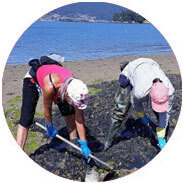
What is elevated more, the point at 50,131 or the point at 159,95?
the point at 159,95

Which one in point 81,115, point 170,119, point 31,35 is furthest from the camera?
point 170,119

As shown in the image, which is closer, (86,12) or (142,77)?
(142,77)

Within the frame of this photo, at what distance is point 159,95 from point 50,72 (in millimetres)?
870

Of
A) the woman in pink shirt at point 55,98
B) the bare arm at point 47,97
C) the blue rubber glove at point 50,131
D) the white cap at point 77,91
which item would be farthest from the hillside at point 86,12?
the blue rubber glove at point 50,131

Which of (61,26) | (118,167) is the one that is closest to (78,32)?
(61,26)

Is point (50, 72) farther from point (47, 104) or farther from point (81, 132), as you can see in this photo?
point (81, 132)

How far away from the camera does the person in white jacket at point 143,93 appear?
2.24 meters

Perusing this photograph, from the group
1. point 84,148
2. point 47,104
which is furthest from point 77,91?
point 84,148

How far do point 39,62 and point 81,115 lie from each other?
582 millimetres

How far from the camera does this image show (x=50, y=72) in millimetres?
2264

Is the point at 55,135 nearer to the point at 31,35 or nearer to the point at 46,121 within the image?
the point at 46,121

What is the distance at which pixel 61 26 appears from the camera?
269 cm

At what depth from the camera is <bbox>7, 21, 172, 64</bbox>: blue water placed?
2.60 metres

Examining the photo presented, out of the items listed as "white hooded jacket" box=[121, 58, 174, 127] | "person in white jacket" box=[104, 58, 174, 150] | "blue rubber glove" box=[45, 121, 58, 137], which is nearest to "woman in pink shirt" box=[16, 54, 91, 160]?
"blue rubber glove" box=[45, 121, 58, 137]
